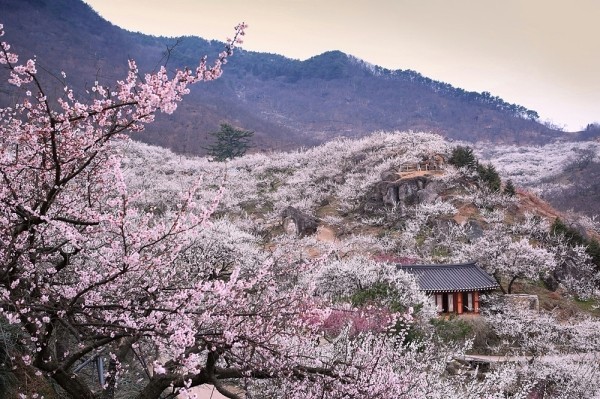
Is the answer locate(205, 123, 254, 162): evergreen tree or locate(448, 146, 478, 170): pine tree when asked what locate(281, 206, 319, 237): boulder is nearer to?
locate(448, 146, 478, 170): pine tree

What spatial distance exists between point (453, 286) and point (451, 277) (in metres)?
0.78

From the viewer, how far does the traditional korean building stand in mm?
23078

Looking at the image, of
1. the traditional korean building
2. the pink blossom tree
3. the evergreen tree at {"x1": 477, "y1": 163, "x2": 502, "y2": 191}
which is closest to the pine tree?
the evergreen tree at {"x1": 477, "y1": 163, "x2": 502, "y2": 191}

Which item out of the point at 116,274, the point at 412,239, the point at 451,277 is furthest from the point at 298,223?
the point at 116,274

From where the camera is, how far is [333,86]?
15125cm

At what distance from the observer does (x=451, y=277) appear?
23797mm

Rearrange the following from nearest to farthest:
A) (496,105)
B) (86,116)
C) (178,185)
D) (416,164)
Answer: (86,116)
(416,164)
(178,185)
(496,105)

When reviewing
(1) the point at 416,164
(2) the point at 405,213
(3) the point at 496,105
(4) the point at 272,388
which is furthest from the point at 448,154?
(3) the point at 496,105

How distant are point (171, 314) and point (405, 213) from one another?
32.4m

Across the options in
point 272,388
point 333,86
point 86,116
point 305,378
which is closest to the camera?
point 86,116

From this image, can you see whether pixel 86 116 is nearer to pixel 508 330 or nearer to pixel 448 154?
pixel 508 330

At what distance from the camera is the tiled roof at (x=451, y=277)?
23062mm

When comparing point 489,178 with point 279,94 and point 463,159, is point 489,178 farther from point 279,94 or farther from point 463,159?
point 279,94

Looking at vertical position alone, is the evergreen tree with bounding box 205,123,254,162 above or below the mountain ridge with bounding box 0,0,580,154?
below
